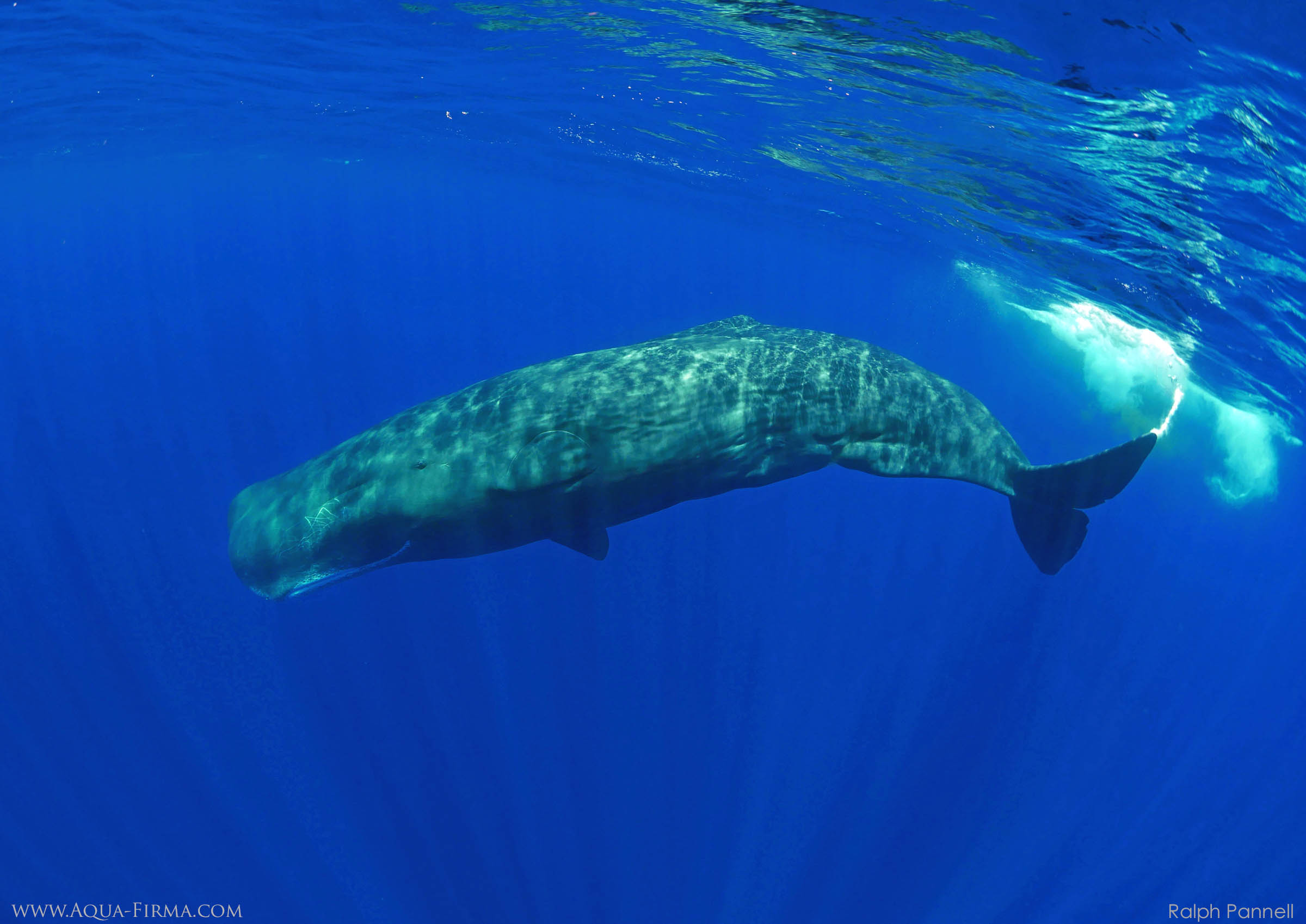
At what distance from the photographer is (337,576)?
252 inches

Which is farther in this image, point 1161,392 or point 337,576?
point 1161,392

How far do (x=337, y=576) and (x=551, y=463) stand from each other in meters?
2.35

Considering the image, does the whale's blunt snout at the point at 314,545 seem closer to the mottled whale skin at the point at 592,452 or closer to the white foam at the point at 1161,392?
the mottled whale skin at the point at 592,452

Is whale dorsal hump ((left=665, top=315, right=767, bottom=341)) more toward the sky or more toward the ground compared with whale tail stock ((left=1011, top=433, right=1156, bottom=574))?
more toward the sky

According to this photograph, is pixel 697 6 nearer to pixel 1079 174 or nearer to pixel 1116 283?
pixel 1079 174

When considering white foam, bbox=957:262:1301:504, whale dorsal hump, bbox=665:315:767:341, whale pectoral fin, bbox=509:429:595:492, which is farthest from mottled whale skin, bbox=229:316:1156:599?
white foam, bbox=957:262:1301:504

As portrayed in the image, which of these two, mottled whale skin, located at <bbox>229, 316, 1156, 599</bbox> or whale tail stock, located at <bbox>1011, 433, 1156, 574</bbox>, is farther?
whale tail stock, located at <bbox>1011, 433, 1156, 574</bbox>

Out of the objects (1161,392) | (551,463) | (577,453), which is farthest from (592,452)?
(1161,392)

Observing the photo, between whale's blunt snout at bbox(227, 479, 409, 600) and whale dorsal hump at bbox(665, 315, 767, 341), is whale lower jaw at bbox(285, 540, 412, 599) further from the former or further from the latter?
whale dorsal hump at bbox(665, 315, 767, 341)

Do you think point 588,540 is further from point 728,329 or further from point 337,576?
point 728,329

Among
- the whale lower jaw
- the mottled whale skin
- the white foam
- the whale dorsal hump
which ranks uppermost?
the whale dorsal hump

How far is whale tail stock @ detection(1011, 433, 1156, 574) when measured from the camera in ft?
25.7

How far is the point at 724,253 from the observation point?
56.5 m

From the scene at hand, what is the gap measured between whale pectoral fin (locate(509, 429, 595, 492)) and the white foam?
21.7 metres
